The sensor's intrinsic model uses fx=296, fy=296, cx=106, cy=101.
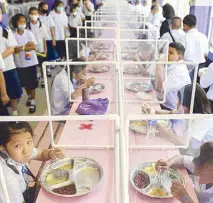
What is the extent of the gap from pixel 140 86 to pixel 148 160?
0.97 meters

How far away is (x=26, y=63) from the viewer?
3.25 metres

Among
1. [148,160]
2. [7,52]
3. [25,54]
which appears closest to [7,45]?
[7,52]

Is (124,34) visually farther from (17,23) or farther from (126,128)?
(126,128)

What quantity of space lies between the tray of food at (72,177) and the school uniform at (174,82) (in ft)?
2.76

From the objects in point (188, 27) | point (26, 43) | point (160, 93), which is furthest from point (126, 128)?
point (188, 27)

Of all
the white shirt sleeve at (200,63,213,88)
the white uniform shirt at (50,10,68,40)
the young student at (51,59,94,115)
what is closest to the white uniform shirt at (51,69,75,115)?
the young student at (51,59,94,115)

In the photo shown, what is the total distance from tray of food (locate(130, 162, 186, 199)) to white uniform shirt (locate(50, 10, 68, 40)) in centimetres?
408

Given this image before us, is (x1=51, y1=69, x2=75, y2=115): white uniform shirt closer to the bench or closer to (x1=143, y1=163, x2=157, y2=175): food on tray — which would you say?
the bench

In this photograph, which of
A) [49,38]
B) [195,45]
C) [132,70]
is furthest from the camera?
[49,38]

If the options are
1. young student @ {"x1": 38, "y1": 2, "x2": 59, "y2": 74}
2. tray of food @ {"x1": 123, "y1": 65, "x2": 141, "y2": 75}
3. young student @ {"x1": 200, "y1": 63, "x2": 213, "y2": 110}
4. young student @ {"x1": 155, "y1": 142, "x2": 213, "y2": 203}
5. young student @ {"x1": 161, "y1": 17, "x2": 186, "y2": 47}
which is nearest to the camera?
young student @ {"x1": 155, "y1": 142, "x2": 213, "y2": 203}

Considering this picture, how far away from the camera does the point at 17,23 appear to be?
3109mm

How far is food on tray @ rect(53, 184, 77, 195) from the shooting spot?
117 cm

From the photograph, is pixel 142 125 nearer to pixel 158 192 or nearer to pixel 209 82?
pixel 158 192

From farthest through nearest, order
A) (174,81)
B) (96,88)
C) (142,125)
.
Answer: (96,88), (174,81), (142,125)
